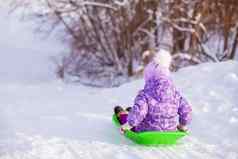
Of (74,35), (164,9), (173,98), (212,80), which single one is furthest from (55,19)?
Answer: (173,98)

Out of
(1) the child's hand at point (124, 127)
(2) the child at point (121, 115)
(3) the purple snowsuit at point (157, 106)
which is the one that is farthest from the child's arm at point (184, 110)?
(2) the child at point (121, 115)

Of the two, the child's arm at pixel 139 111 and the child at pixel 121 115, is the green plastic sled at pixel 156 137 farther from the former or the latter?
the child at pixel 121 115

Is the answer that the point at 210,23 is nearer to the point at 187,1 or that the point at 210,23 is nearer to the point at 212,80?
the point at 187,1

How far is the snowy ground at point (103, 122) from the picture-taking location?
20.8ft

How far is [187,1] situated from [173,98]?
29.9ft

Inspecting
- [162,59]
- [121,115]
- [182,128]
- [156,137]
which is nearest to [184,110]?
[182,128]

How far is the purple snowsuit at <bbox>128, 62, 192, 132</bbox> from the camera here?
666 centimetres

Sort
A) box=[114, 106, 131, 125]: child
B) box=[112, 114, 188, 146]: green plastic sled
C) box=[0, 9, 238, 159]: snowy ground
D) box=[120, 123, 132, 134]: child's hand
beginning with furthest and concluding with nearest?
box=[114, 106, 131, 125]: child, box=[120, 123, 132, 134]: child's hand, box=[112, 114, 188, 146]: green plastic sled, box=[0, 9, 238, 159]: snowy ground

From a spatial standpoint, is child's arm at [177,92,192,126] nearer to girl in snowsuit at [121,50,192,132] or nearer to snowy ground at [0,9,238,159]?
girl in snowsuit at [121,50,192,132]

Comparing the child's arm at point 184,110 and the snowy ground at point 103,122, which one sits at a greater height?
the child's arm at point 184,110

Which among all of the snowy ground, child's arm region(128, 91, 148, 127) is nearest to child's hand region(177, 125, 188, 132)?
the snowy ground

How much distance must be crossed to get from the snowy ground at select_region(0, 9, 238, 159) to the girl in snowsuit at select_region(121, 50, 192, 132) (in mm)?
244

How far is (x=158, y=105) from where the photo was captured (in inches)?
264

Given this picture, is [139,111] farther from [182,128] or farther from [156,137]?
[182,128]
